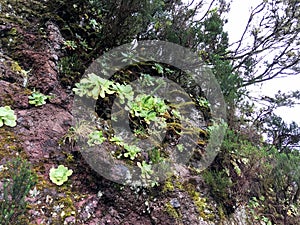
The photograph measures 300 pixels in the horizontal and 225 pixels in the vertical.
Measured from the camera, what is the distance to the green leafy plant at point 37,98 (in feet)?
6.45

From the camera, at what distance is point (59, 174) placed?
1626 mm

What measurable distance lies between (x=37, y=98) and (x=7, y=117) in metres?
0.32

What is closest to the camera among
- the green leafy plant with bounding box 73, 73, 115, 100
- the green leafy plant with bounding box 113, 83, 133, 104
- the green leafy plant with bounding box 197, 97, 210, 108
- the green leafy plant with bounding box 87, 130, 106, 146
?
the green leafy plant with bounding box 87, 130, 106, 146

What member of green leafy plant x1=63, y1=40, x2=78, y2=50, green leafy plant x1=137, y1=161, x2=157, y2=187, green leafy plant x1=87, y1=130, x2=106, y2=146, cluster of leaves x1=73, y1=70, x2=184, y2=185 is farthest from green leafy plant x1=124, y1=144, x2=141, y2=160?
green leafy plant x1=63, y1=40, x2=78, y2=50

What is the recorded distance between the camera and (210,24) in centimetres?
324

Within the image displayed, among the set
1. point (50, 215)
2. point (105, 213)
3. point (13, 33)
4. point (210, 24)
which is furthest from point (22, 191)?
point (210, 24)

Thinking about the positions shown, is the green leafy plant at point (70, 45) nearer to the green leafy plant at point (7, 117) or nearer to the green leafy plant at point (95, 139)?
the green leafy plant at point (7, 117)

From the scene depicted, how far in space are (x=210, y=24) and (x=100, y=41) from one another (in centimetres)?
162

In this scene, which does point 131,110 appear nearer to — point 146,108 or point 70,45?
point 146,108

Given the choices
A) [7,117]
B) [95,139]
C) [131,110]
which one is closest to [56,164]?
[95,139]

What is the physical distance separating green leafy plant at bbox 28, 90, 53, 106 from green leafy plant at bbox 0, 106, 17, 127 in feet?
0.67

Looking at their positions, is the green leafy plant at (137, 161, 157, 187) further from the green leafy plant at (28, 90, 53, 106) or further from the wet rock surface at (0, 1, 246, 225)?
the green leafy plant at (28, 90, 53, 106)

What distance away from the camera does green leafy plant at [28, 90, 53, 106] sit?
6.45 feet

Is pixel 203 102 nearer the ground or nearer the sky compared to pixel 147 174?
nearer the sky
